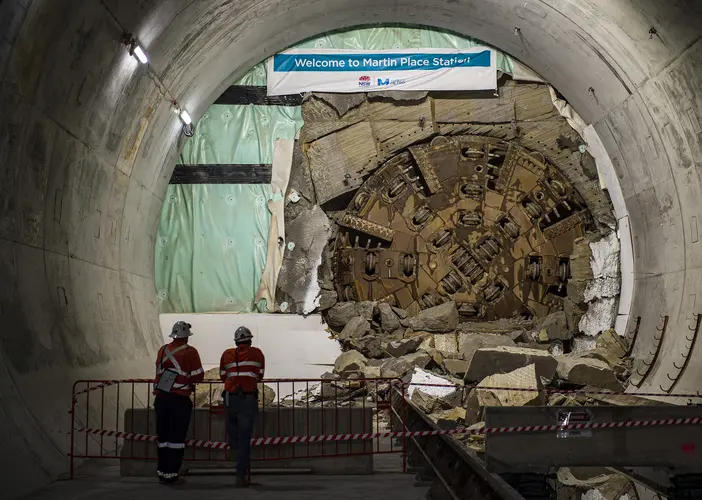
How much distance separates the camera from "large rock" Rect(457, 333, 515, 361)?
1301cm

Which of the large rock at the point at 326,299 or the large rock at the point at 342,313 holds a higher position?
the large rock at the point at 326,299

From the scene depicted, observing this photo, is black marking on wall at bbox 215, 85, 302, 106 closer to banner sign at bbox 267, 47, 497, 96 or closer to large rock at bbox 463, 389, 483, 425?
banner sign at bbox 267, 47, 497, 96

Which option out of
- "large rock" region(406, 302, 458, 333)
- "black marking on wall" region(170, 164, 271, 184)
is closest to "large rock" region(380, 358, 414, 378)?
"large rock" region(406, 302, 458, 333)

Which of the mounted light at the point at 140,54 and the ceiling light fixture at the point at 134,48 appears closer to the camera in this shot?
the ceiling light fixture at the point at 134,48

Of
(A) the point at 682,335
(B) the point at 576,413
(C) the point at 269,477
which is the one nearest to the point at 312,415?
(C) the point at 269,477

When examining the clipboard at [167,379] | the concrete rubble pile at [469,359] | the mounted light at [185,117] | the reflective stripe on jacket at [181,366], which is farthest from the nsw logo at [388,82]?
the clipboard at [167,379]

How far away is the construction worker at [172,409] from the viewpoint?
716 cm

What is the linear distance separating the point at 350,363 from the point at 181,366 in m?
5.61

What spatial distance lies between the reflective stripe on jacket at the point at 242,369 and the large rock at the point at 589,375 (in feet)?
18.4

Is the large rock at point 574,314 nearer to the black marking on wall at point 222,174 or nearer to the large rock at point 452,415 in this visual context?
the large rock at point 452,415

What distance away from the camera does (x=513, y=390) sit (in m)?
10.2

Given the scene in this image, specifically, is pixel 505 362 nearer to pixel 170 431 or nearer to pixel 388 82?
pixel 388 82

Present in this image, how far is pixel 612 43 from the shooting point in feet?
35.9

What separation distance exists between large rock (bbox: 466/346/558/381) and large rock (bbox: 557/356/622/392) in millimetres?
207
